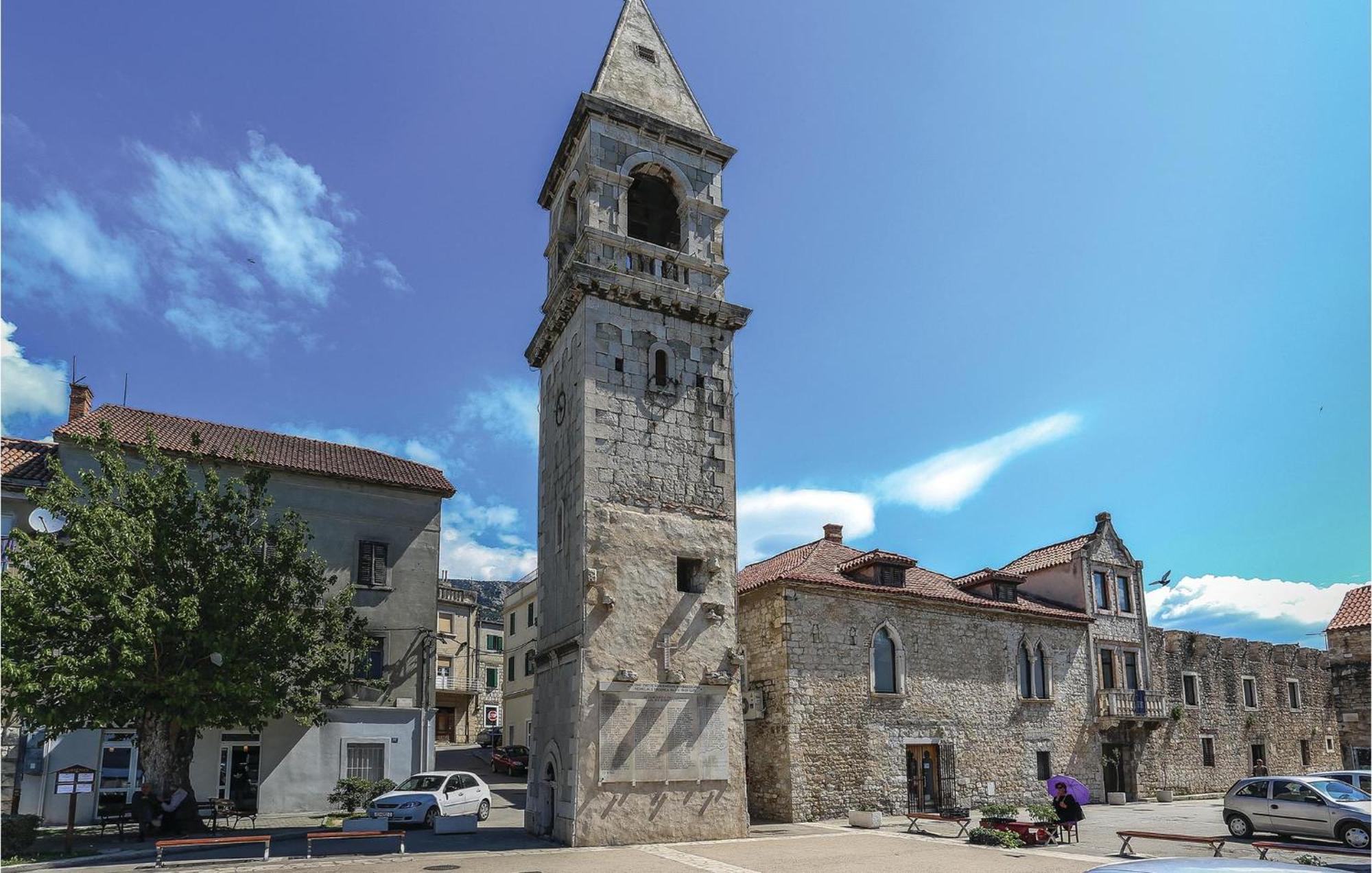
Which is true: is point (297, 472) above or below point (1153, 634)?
above

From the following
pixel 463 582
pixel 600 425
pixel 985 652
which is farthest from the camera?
pixel 463 582

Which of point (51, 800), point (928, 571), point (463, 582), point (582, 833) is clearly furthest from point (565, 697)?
point (463, 582)

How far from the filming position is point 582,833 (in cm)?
1888

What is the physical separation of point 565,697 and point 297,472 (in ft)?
41.5

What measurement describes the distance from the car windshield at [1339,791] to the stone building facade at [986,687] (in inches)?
407

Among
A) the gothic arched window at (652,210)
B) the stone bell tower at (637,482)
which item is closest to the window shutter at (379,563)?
the stone bell tower at (637,482)

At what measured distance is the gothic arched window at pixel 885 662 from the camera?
→ 1093 inches

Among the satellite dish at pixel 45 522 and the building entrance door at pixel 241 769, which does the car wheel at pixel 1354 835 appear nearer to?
the building entrance door at pixel 241 769

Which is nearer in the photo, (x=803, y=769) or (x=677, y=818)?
(x=677, y=818)

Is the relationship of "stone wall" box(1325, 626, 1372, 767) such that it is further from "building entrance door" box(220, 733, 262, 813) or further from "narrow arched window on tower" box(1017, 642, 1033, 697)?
"building entrance door" box(220, 733, 262, 813)

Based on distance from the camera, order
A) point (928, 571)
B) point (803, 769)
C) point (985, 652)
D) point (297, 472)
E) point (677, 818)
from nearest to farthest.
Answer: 1. point (677, 818)
2. point (803, 769)
3. point (297, 472)
4. point (985, 652)
5. point (928, 571)

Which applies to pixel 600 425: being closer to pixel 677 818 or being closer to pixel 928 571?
pixel 677 818

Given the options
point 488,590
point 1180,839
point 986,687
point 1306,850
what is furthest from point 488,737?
point 488,590

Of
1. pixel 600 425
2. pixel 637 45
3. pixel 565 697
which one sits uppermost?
pixel 637 45
